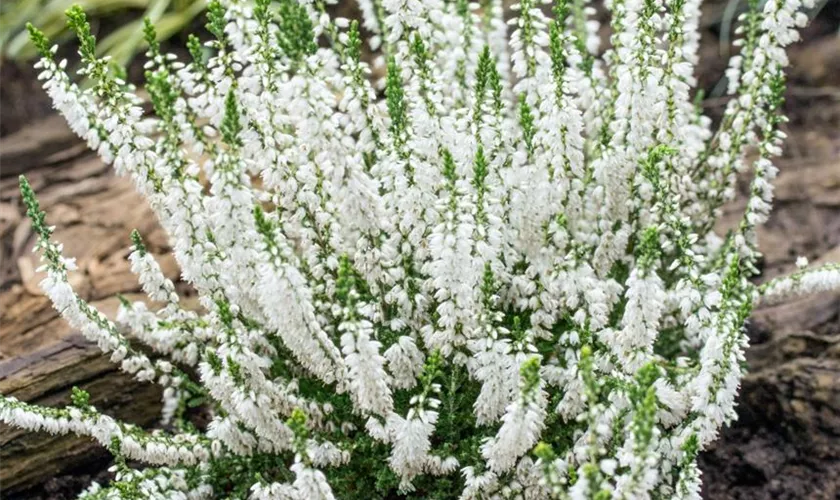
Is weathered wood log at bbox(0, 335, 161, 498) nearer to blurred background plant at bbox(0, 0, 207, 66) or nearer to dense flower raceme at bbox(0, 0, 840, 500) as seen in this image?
dense flower raceme at bbox(0, 0, 840, 500)

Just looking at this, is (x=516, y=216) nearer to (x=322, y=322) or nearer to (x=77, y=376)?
(x=322, y=322)

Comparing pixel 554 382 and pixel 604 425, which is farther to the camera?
pixel 554 382

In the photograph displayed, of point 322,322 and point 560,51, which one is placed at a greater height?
point 560,51

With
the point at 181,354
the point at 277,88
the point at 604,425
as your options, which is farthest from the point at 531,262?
the point at 181,354

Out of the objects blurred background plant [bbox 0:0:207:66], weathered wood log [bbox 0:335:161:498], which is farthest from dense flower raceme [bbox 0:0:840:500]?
blurred background plant [bbox 0:0:207:66]

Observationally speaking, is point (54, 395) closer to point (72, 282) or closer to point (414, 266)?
point (72, 282)

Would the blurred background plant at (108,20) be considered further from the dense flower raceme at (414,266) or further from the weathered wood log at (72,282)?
the dense flower raceme at (414,266)
